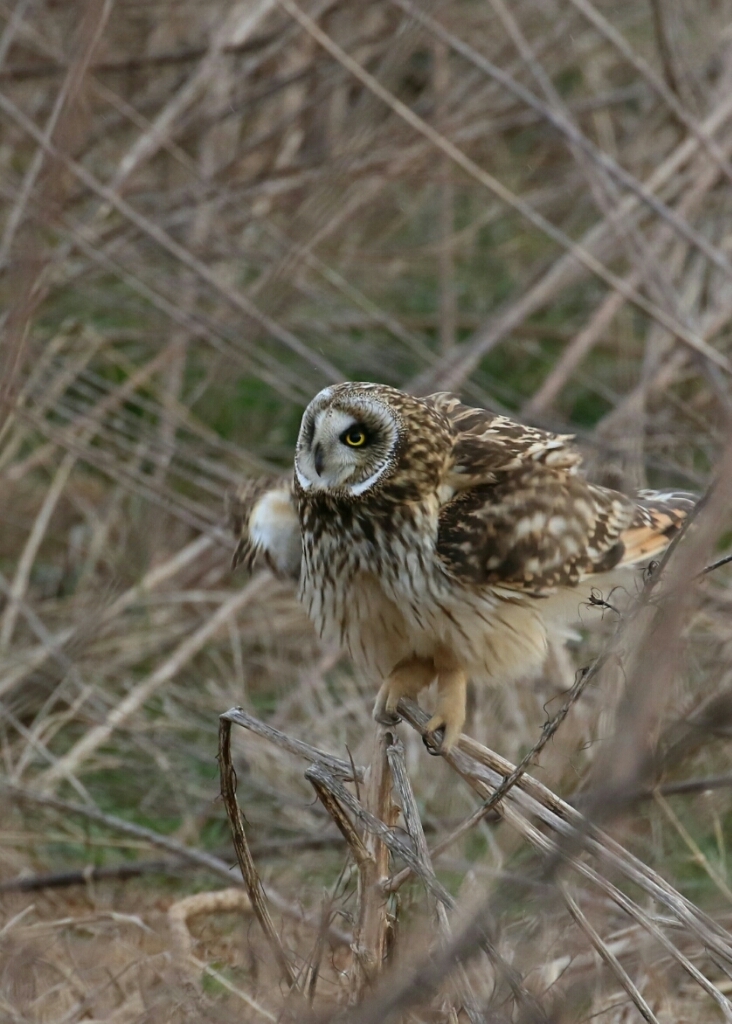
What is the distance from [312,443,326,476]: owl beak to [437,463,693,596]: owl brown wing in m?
0.27

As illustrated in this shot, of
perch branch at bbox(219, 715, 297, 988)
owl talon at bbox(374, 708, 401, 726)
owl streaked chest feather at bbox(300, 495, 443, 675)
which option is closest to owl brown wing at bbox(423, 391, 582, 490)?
owl streaked chest feather at bbox(300, 495, 443, 675)

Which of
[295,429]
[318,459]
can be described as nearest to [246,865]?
[318,459]

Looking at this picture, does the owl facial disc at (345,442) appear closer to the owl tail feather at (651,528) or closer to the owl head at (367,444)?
the owl head at (367,444)

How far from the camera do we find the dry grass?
7.07 ft

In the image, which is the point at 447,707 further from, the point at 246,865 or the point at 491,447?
the point at 246,865

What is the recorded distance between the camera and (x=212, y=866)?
10.6ft

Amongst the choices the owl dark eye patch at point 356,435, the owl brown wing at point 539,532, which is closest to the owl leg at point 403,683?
the owl brown wing at point 539,532

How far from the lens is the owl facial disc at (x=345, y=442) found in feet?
8.14

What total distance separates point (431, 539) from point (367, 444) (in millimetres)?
235

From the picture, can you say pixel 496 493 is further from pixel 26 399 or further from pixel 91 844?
pixel 26 399

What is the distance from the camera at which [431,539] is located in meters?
2.59

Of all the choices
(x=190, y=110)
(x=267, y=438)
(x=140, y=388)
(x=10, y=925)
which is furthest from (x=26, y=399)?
(x=10, y=925)

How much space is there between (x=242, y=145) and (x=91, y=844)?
10.2 ft

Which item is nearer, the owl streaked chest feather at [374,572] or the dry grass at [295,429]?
the dry grass at [295,429]
